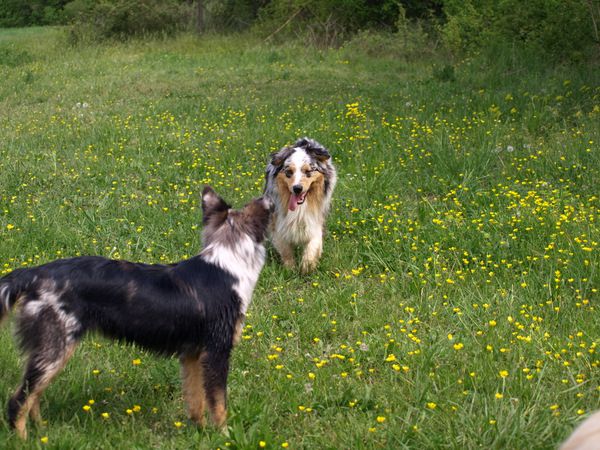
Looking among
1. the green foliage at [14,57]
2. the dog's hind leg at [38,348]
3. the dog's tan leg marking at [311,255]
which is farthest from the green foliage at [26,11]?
the dog's hind leg at [38,348]

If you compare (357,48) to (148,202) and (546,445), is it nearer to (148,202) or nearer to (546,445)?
(148,202)

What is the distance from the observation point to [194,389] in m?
3.94

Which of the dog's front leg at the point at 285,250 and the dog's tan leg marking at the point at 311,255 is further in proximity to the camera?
the dog's front leg at the point at 285,250

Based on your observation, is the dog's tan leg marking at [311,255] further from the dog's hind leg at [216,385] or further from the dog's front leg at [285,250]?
the dog's hind leg at [216,385]

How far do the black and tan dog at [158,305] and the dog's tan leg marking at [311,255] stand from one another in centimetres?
205

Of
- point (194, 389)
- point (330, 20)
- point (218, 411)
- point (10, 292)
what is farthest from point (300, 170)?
point (330, 20)

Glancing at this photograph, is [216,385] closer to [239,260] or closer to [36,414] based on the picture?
[239,260]

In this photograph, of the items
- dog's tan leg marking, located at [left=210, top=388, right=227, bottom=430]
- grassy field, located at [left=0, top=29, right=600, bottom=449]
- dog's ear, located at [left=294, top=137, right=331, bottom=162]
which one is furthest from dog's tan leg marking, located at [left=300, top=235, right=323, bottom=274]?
dog's tan leg marking, located at [left=210, top=388, right=227, bottom=430]

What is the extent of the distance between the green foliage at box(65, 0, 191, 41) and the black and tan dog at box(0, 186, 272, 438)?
17.0 meters

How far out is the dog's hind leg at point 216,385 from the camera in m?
3.81

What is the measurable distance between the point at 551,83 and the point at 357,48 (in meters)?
6.35

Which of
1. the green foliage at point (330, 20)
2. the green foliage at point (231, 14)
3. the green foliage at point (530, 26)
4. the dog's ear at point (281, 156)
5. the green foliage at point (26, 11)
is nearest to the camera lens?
the dog's ear at point (281, 156)

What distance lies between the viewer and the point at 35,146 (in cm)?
956

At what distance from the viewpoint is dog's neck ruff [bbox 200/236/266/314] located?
155 inches
